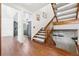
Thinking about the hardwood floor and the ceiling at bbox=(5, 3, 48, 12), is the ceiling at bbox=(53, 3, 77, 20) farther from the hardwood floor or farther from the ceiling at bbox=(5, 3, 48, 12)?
the hardwood floor

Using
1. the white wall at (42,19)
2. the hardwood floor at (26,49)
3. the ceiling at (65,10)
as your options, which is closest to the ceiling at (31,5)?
the white wall at (42,19)

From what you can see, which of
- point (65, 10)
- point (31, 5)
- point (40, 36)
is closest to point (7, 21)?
point (31, 5)

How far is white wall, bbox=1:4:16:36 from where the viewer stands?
2209 mm

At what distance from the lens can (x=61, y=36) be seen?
7.27 feet

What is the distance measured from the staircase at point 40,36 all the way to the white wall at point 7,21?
382 mm

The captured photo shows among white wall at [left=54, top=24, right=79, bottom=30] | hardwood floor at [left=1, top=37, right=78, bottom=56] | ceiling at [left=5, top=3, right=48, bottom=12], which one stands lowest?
hardwood floor at [left=1, top=37, right=78, bottom=56]

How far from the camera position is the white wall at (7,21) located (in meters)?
2.21

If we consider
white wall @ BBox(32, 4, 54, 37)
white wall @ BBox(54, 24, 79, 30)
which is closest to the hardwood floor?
white wall @ BBox(32, 4, 54, 37)

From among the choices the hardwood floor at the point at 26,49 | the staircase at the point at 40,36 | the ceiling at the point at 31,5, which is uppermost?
the ceiling at the point at 31,5

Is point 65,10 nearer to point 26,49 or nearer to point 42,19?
point 42,19

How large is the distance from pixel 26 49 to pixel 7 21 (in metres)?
0.51

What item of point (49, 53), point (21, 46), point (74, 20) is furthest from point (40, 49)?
point (74, 20)

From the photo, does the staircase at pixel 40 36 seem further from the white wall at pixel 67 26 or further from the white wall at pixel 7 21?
the white wall at pixel 7 21

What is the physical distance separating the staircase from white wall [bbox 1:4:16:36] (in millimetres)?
382
